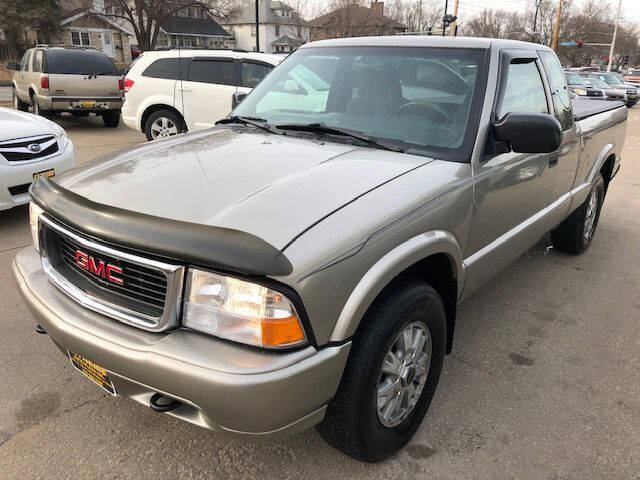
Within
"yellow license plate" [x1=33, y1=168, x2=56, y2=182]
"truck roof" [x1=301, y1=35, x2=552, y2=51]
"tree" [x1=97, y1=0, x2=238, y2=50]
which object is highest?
"tree" [x1=97, y1=0, x2=238, y2=50]

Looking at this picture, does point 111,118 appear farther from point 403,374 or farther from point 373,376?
point 373,376

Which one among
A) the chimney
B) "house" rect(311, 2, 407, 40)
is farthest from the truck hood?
the chimney

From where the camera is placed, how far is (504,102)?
2914 mm

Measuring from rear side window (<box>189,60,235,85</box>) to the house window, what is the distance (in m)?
47.0

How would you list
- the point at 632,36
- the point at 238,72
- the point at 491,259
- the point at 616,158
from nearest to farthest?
the point at 491,259, the point at 616,158, the point at 238,72, the point at 632,36

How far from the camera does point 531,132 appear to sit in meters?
2.51

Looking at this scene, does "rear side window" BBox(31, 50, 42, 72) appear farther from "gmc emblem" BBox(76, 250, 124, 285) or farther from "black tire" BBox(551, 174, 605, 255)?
"gmc emblem" BBox(76, 250, 124, 285)

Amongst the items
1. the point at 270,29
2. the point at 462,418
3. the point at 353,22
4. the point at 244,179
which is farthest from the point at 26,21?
the point at 462,418

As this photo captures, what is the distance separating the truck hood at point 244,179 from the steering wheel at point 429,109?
0.36 metres

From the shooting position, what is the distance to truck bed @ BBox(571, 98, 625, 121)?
14.1 feet

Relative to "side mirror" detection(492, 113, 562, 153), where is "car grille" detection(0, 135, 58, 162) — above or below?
below

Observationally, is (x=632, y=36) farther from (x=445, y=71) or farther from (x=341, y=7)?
(x=445, y=71)

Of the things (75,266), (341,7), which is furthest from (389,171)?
(341,7)

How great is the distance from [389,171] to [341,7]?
46.0 m
